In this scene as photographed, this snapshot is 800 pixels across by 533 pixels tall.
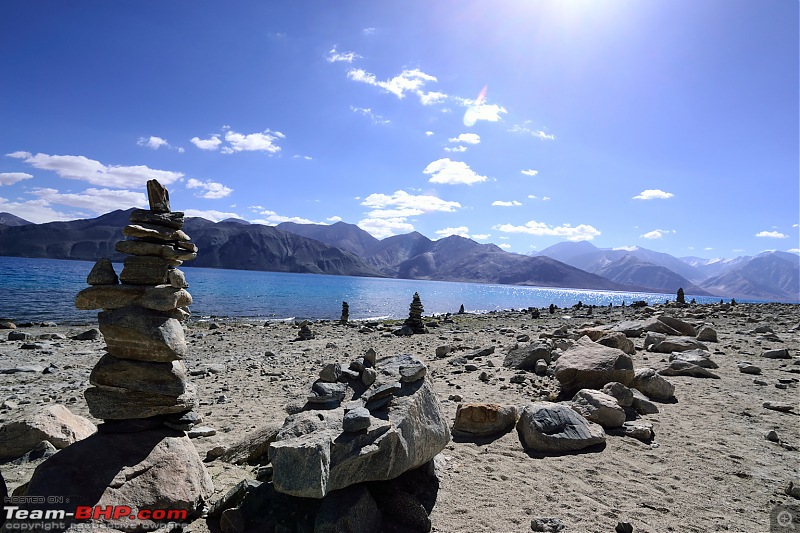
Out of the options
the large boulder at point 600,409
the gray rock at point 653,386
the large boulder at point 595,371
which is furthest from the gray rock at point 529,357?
the large boulder at point 600,409

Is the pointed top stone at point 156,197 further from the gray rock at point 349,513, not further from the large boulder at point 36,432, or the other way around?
the gray rock at point 349,513

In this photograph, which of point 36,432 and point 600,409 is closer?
point 36,432

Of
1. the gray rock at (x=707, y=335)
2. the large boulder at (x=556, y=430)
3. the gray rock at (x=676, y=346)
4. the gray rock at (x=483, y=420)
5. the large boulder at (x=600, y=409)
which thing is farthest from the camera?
the gray rock at (x=707, y=335)

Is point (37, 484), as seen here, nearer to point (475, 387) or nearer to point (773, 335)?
point (475, 387)

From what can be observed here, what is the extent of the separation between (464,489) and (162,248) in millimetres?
7086

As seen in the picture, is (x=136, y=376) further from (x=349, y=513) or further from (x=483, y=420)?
(x=483, y=420)

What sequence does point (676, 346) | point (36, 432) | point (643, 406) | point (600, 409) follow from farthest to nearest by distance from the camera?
point (676, 346) < point (643, 406) < point (600, 409) < point (36, 432)

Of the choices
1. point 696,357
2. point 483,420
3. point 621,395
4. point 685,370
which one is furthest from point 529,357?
point 483,420

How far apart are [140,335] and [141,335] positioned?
2cm

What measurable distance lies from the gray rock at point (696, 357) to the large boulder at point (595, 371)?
4.32 metres

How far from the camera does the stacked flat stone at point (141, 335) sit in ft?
22.9

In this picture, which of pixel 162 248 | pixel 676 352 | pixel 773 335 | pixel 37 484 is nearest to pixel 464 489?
pixel 37 484

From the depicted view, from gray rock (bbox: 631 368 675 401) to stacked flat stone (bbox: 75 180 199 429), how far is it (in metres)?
11.3

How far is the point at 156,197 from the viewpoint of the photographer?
7.79 meters
